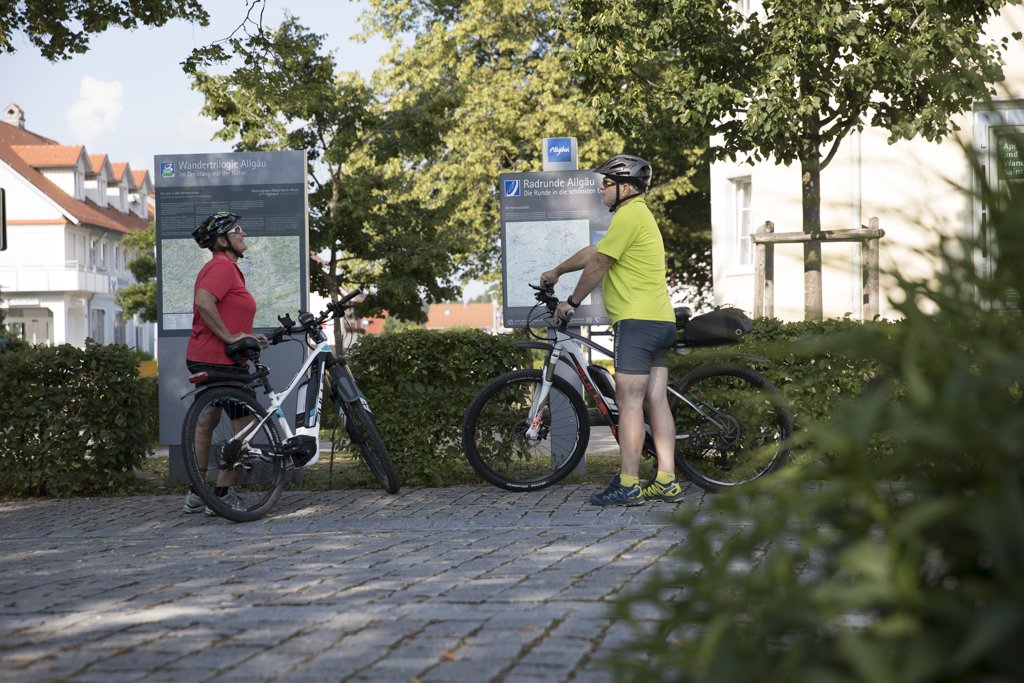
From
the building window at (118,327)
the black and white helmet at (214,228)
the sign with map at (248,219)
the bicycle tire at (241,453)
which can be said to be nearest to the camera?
the bicycle tire at (241,453)

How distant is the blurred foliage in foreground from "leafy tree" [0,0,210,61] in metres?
11.6

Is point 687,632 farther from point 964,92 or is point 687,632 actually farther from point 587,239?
point 587,239

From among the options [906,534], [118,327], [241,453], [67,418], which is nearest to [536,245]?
[241,453]

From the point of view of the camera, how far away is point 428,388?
8.81 meters

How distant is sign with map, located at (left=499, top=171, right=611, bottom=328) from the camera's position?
9.91m

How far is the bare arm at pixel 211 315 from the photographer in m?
7.62

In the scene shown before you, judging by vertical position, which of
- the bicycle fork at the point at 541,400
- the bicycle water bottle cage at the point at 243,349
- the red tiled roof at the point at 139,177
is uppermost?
the red tiled roof at the point at 139,177

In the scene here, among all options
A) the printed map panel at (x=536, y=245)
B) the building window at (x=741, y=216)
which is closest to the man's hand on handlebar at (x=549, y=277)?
the printed map panel at (x=536, y=245)

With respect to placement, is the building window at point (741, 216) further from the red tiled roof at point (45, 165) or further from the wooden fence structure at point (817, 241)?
the red tiled roof at point (45, 165)

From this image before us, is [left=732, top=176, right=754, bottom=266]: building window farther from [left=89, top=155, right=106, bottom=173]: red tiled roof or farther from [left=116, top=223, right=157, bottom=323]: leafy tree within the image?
[left=89, top=155, right=106, bottom=173]: red tiled roof

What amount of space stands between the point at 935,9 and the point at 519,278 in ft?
18.5

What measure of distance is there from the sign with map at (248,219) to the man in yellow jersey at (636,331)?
3.01 meters

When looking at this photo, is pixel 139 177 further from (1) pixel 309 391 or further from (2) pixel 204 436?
(2) pixel 204 436

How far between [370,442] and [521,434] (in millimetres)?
1003
